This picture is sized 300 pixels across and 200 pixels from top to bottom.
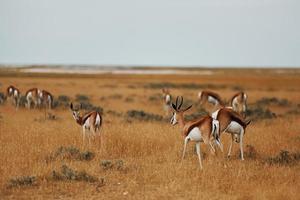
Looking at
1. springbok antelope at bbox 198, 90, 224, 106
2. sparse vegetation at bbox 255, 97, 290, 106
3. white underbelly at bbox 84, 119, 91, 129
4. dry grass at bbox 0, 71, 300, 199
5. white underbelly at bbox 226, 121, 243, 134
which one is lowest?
sparse vegetation at bbox 255, 97, 290, 106

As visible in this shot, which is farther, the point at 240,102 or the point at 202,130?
the point at 240,102

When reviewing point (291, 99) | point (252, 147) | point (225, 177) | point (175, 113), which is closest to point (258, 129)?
point (252, 147)

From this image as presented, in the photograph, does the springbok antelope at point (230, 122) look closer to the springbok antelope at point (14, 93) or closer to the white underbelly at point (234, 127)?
the white underbelly at point (234, 127)

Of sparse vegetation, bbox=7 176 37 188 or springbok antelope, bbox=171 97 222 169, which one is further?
springbok antelope, bbox=171 97 222 169

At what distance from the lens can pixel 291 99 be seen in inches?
1287

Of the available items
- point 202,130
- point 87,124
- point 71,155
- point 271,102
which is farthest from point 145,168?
point 271,102

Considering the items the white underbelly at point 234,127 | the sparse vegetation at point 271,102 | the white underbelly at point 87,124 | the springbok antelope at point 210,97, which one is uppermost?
the white underbelly at point 234,127

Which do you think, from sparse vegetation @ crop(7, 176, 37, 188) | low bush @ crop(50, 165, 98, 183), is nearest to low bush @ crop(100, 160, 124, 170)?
low bush @ crop(50, 165, 98, 183)

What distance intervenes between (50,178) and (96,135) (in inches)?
167

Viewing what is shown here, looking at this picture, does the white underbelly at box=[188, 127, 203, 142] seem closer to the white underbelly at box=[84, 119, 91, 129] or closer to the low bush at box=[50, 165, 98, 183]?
the low bush at box=[50, 165, 98, 183]

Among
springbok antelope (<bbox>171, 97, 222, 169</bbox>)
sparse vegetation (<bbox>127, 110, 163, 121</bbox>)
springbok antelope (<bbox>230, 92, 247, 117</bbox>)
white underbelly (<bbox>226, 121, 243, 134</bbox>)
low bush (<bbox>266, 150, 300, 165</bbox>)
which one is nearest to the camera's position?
springbok antelope (<bbox>171, 97, 222, 169</bbox>)

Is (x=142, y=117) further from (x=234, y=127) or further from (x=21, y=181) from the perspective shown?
(x=21, y=181)

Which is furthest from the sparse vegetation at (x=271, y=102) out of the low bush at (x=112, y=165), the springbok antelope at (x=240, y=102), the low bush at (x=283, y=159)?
the low bush at (x=112, y=165)

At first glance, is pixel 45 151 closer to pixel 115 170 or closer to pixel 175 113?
pixel 115 170
